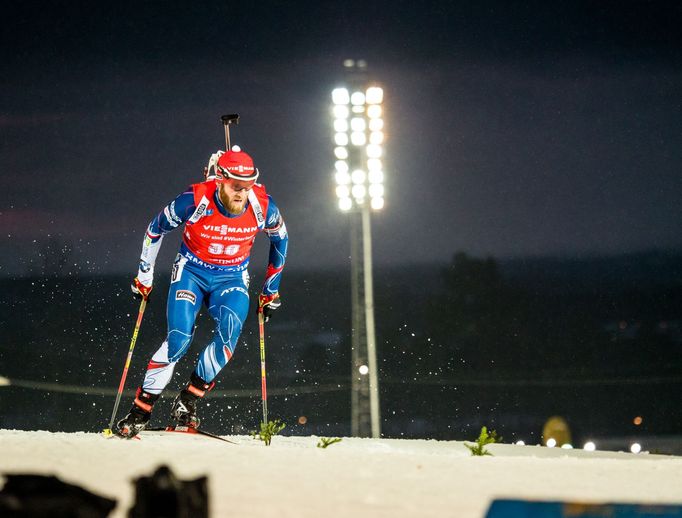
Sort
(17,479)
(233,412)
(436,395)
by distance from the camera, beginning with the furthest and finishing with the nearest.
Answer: (436,395) < (233,412) < (17,479)

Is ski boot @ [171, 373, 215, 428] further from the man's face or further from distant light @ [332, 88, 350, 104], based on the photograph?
distant light @ [332, 88, 350, 104]

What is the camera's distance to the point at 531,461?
756 cm

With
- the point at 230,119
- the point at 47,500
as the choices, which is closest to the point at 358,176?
the point at 230,119

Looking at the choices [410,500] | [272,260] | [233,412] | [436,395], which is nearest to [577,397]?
[436,395]

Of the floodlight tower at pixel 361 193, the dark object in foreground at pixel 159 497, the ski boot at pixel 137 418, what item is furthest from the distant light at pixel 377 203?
the dark object in foreground at pixel 159 497

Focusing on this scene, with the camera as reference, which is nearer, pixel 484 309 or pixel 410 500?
pixel 410 500

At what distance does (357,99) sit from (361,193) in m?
1.26

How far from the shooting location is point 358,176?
1352 cm

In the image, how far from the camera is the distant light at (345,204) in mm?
13438

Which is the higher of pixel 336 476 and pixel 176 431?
pixel 176 431

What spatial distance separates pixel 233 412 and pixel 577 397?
1828cm

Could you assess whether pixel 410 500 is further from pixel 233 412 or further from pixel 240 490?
pixel 233 412

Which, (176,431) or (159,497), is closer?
(159,497)

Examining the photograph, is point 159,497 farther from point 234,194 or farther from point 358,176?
point 358,176
